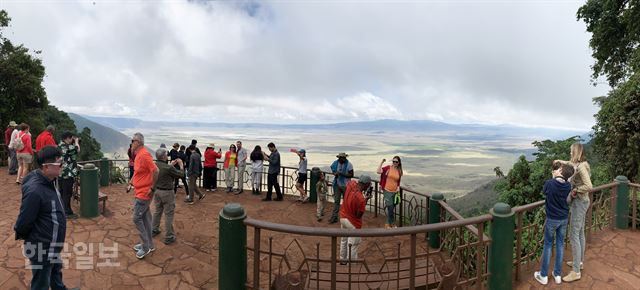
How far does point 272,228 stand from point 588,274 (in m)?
5.24

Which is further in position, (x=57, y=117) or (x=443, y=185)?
(x=443, y=185)

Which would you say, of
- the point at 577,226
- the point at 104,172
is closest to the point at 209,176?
the point at 104,172

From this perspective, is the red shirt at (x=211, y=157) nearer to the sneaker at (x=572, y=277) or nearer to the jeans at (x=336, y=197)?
the jeans at (x=336, y=197)

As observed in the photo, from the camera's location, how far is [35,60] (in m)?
22.1

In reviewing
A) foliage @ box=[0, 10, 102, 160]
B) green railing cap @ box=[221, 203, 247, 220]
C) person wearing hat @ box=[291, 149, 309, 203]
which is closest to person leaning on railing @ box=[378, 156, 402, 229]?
person wearing hat @ box=[291, 149, 309, 203]

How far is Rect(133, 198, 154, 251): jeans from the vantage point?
230 inches

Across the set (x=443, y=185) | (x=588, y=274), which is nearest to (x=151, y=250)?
(x=588, y=274)

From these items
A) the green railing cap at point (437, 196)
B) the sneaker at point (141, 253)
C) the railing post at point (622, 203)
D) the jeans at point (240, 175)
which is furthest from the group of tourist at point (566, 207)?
the jeans at point (240, 175)

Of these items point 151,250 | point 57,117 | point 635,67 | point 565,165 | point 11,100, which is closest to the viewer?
point 565,165

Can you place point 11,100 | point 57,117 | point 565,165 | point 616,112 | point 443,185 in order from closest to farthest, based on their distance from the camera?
point 565,165 < point 616,112 < point 11,100 < point 57,117 < point 443,185

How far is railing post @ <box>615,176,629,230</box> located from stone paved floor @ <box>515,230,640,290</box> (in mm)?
240

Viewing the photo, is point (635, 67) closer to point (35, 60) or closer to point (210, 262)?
point (210, 262)

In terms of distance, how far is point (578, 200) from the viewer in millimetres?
5270

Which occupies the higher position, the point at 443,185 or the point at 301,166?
the point at 301,166
